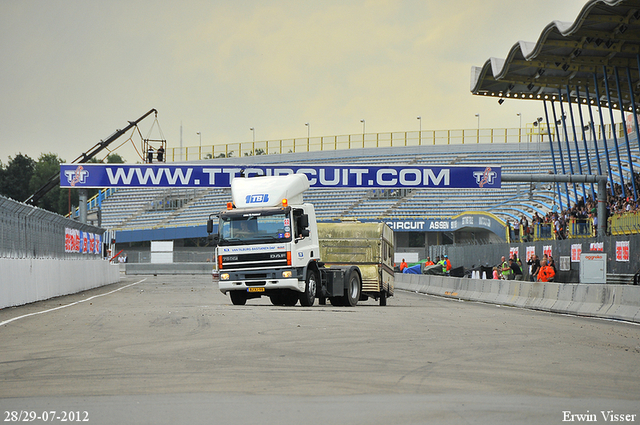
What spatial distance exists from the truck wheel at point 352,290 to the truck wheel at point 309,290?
106 centimetres

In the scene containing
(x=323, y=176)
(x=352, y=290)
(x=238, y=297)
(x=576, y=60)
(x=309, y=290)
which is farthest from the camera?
(x=576, y=60)

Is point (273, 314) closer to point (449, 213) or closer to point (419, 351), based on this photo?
point (419, 351)

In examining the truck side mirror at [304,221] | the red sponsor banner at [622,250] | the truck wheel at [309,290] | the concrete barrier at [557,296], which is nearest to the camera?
the concrete barrier at [557,296]

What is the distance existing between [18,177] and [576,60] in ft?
328

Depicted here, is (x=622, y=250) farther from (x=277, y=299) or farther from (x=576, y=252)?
(x=277, y=299)

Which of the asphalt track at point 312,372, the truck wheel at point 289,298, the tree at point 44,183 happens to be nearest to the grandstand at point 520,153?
the truck wheel at point 289,298

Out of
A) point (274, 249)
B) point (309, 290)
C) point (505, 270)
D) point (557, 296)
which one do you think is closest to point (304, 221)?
point (274, 249)

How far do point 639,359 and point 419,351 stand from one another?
264 centimetres

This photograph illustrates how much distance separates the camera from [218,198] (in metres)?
78.1

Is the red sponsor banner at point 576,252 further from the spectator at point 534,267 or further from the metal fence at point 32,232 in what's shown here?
the metal fence at point 32,232

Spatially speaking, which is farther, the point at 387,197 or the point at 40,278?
the point at 387,197

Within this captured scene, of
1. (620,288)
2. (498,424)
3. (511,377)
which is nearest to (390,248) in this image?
(620,288)

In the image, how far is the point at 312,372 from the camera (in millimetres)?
8656

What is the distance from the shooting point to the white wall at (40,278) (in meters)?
20.5
